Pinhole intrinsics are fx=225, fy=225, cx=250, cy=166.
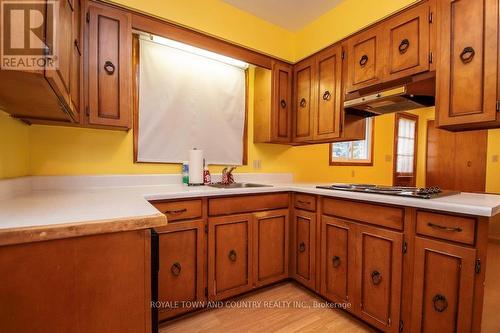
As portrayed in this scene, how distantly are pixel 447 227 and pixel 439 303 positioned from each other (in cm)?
40

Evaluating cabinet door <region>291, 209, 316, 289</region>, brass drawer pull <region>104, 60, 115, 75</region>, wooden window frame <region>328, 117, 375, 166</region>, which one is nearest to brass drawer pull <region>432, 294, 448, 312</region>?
cabinet door <region>291, 209, 316, 289</region>

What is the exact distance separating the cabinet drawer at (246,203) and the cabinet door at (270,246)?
0.06 m

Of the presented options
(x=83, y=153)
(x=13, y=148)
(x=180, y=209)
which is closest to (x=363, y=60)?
(x=180, y=209)

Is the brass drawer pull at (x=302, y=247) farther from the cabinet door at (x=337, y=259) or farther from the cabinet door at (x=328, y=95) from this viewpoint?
the cabinet door at (x=328, y=95)

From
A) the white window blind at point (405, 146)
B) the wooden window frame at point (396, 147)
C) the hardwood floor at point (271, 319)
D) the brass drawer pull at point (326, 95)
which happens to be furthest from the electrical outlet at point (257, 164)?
the white window blind at point (405, 146)

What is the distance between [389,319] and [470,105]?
139cm

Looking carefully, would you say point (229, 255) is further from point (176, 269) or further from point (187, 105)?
point (187, 105)

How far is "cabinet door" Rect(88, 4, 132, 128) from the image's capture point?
1500 millimetres

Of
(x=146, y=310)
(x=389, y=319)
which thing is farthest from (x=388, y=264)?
(x=146, y=310)

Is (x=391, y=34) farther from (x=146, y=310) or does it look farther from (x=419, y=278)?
(x=146, y=310)

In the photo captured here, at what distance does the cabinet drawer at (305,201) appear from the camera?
6.16 ft

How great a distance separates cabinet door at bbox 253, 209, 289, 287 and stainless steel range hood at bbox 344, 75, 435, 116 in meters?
1.12

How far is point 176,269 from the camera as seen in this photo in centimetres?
153

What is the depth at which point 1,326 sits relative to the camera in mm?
604
